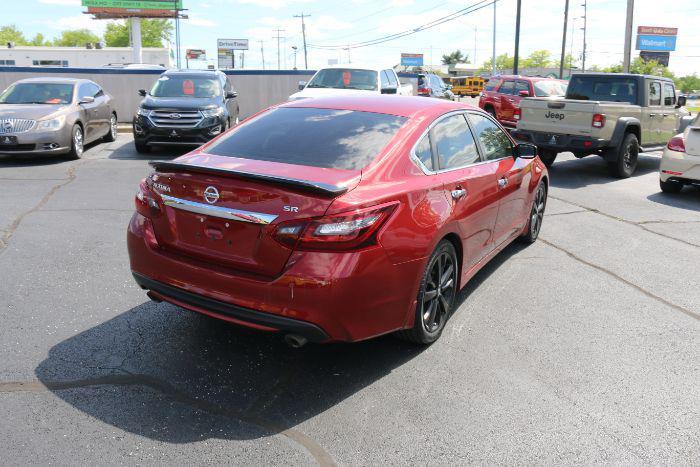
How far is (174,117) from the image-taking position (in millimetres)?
12289

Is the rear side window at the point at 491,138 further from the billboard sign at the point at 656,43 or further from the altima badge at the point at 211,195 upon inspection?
the billboard sign at the point at 656,43

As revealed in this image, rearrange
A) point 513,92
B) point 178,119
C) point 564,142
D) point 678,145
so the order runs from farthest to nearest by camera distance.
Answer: point 513,92
point 178,119
point 564,142
point 678,145

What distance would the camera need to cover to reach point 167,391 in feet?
11.2

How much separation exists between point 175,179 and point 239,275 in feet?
2.35

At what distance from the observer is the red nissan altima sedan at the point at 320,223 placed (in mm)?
3234

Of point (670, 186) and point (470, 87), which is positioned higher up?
point (470, 87)

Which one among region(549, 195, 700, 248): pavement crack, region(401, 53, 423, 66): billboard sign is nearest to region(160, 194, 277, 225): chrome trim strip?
region(549, 195, 700, 248): pavement crack

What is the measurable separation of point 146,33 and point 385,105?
10102cm

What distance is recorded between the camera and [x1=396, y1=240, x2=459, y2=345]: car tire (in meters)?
3.84

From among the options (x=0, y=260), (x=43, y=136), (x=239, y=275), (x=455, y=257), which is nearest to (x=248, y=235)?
(x=239, y=275)

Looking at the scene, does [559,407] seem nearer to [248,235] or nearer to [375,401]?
[375,401]

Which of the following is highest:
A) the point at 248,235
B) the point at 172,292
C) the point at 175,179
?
the point at 175,179

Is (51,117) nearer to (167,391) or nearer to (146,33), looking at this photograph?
(167,391)

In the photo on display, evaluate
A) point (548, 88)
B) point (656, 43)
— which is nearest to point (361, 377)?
point (548, 88)
